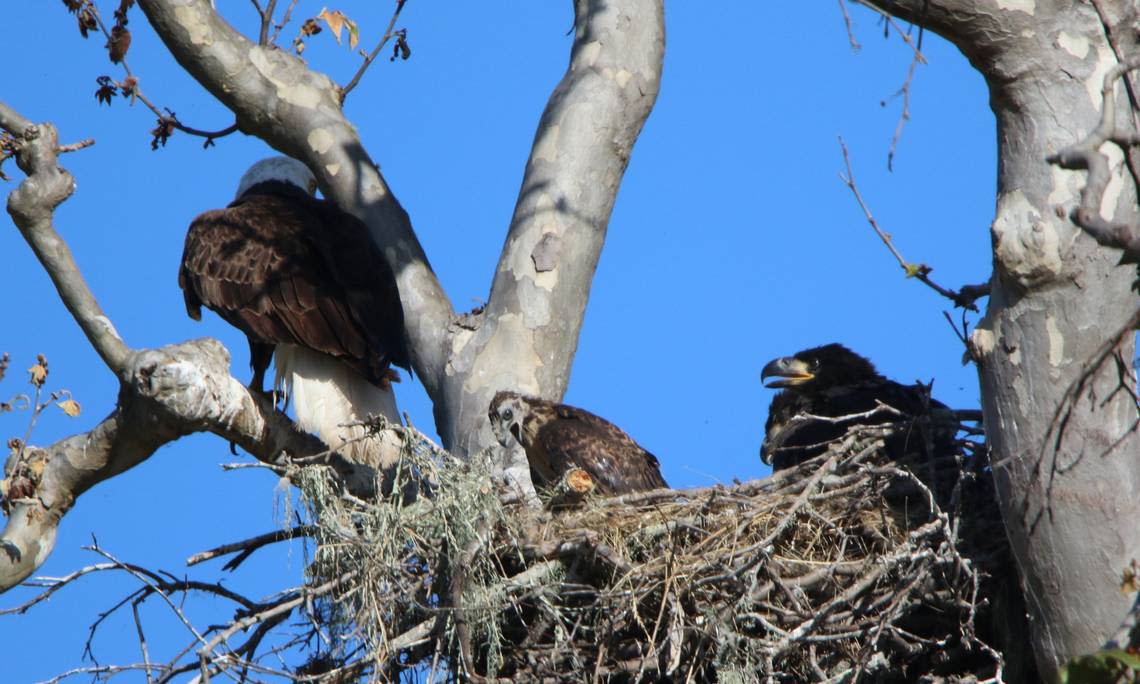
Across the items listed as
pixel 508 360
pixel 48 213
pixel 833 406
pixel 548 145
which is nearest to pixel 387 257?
pixel 548 145

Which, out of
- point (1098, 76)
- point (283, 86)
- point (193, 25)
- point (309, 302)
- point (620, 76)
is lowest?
point (1098, 76)

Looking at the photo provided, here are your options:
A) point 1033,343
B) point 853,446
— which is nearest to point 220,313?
point 853,446

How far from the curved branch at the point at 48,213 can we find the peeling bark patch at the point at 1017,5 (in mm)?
3542

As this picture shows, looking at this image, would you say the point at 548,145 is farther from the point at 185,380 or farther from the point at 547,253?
the point at 185,380

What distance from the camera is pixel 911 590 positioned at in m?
4.88

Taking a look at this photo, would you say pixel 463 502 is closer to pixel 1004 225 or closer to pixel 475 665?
pixel 475 665

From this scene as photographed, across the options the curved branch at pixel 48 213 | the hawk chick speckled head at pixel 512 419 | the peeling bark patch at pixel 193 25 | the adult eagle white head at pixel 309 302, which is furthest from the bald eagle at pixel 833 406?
the peeling bark patch at pixel 193 25

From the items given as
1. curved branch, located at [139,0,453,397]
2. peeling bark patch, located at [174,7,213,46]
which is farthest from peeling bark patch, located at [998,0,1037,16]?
peeling bark patch, located at [174,7,213,46]

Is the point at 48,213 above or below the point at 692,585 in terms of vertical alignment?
above

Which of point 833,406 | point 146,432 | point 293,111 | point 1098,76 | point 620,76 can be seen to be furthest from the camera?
point 293,111

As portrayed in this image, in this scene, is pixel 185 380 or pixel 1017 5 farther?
pixel 185 380

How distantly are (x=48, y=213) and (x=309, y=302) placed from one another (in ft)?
6.55

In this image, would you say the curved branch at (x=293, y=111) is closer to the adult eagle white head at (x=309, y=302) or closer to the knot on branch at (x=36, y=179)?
the adult eagle white head at (x=309, y=302)

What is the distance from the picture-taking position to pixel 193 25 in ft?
24.5
